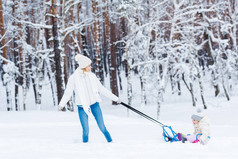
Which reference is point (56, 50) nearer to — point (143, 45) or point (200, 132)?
point (143, 45)

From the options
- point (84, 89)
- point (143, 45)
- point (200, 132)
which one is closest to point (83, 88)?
point (84, 89)

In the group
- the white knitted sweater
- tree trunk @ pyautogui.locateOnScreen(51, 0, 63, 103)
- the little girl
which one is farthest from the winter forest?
the little girl

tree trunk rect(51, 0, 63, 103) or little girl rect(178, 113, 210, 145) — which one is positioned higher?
tree trunk rect(51, 0, 63, 103)

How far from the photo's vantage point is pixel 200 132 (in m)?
5.70

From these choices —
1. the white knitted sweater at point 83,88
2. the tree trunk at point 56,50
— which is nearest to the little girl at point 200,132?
the white knitted sweater at point 83,88

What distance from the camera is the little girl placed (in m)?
5.41

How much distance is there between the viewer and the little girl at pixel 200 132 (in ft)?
17.7

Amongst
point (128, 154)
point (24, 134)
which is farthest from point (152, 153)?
point (24, 134)

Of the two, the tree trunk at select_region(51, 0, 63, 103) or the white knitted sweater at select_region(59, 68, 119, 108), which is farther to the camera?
the tree trunk at select_region(51, 0, 63, 103)

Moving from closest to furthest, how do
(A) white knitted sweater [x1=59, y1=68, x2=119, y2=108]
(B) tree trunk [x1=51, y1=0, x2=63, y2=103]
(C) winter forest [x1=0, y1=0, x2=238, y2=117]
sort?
(A) white knitted sweater [x1=59, y1=68, x2=119, y2=108] → (B) tree trunk [x1=51, y1=0, x2=63, y2=103] → (C) winter forest [x1=0, y1=0, x2=238, y2=117]

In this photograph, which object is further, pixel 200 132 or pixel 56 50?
pixel 56 50

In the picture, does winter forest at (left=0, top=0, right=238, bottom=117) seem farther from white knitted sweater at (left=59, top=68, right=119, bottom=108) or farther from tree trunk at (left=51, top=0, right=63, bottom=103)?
white knitted sweater at (left=59, top=68, right=119, bottom=108)

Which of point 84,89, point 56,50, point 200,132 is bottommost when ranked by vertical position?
point 200,132

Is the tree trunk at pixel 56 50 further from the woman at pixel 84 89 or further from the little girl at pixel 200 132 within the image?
the little girl at pixel 200 132
